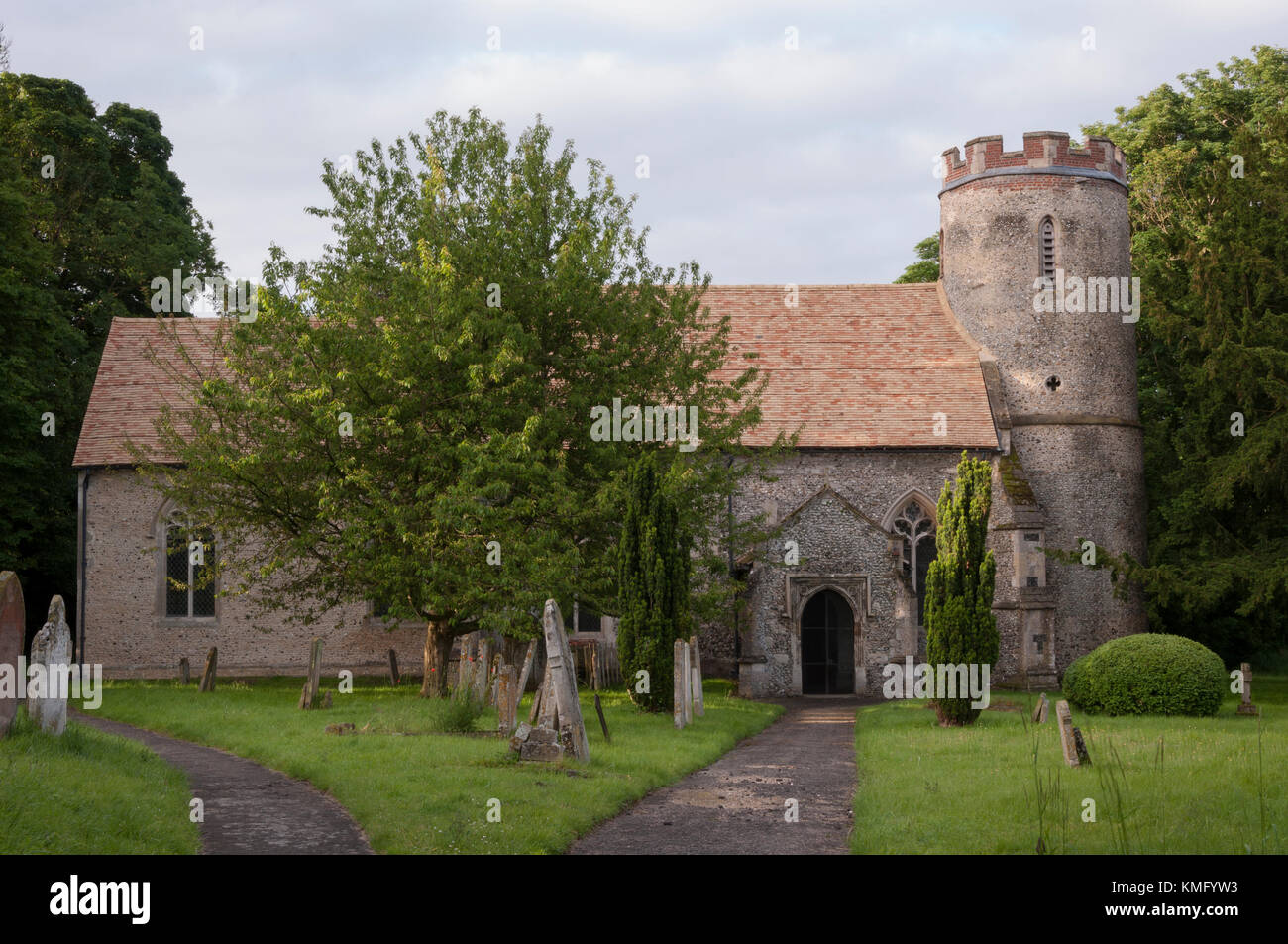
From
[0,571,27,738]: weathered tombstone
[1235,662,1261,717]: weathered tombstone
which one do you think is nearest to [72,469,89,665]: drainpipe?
[0,571,27,738]: weathered tombstone

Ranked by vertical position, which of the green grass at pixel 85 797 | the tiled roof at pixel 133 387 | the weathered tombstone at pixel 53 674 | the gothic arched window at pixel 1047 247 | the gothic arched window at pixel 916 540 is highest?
the gothic arched window at pixel 1047 247

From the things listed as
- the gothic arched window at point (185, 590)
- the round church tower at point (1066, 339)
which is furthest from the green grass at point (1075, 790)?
the gothic arched window at point (185, 590)

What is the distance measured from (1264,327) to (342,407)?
1884 centimetres

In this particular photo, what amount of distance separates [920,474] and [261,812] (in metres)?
20.1

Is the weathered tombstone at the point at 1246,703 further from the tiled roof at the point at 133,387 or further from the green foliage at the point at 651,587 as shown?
the tiled roof at the point at 133,387

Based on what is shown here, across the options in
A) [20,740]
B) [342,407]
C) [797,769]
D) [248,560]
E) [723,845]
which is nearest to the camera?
[723,845]

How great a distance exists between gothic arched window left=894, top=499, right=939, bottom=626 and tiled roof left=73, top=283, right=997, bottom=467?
65.2 inches

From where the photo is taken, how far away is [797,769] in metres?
14.2

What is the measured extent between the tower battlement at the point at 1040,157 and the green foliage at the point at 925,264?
11928 mm

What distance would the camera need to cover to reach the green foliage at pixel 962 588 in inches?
737

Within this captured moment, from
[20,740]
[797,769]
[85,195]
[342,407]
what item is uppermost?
[85,195]

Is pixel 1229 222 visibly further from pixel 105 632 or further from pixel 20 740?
pixel 105 632

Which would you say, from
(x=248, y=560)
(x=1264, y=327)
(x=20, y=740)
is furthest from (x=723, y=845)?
(x=1264, y=327)

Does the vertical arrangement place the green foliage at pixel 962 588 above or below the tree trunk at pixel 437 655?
above
